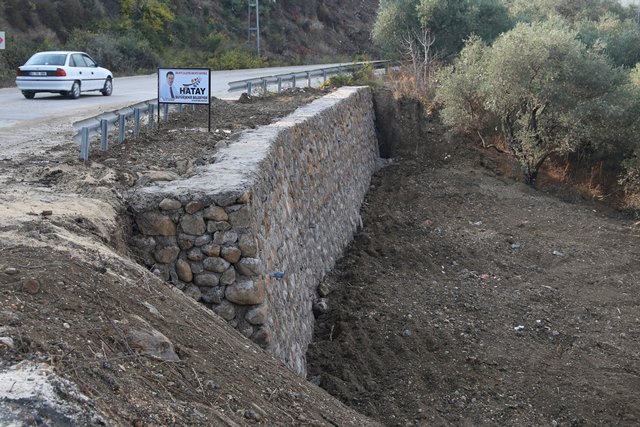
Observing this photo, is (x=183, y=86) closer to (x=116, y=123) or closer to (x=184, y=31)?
(x=116, y=123)

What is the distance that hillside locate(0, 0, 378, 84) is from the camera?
1331 inches

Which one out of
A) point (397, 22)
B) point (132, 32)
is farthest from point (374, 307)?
point (132, 32)

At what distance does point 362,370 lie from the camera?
32.9ft

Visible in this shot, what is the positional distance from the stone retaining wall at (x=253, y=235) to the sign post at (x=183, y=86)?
3.33 ft

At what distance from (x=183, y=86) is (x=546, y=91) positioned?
1129 cm

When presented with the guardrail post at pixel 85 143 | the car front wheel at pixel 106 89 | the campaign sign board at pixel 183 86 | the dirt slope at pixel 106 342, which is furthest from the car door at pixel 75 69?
the dirt slope at pixel 106 342

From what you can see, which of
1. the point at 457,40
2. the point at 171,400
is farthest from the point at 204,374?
the point at 457,40

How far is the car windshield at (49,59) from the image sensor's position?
69.4 ft

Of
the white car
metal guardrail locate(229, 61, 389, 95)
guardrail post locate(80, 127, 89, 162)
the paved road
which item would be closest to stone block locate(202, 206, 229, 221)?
guardrail post locate(80, 127, 89, 162)

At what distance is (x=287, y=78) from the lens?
22.0 m

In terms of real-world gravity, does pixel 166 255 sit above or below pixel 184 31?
below

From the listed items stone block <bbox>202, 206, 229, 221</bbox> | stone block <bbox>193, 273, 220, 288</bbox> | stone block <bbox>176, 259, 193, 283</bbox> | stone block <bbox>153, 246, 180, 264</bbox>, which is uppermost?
stone block <bbox>202, 206, 229, 221</bbox>

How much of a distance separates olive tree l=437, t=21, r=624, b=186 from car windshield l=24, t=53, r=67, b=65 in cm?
1114

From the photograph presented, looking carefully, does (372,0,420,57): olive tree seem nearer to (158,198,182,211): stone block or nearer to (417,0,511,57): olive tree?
(417,0,511,57): olive tree
